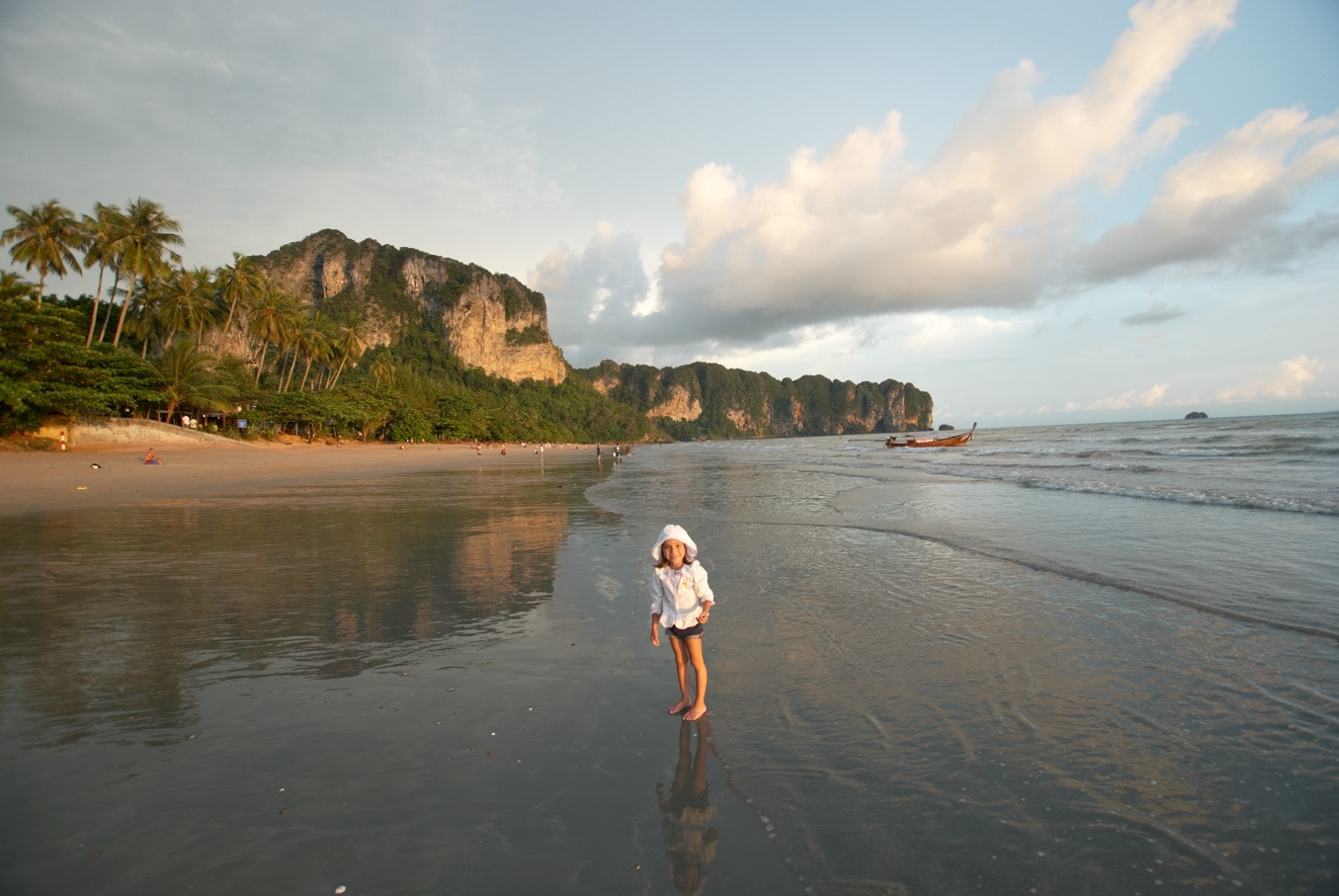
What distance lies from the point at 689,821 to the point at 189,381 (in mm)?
50314

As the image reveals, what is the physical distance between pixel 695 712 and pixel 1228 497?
16.1 m

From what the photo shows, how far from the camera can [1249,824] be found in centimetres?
293

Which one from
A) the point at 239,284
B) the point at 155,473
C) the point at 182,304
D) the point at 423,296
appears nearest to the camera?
the point at 155,473

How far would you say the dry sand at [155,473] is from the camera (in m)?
16.6

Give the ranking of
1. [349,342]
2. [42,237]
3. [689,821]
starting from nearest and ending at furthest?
[689,821]
[42,237]
[349,342]

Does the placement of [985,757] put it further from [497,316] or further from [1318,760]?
[497,316]

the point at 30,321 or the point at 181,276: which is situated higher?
the point at 181,276

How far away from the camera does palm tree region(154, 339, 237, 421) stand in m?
39.9

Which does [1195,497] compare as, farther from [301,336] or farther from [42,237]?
[301,336]

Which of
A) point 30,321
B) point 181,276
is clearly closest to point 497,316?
point 181,276

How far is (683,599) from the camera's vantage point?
425 centimetres

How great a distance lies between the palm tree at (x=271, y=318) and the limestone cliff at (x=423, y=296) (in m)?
68.5

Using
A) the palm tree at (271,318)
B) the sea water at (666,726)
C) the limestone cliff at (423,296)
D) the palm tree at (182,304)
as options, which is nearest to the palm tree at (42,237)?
the palm tree at (182,304)

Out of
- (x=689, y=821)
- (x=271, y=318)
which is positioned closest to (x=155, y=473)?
(x=689, y=821)
